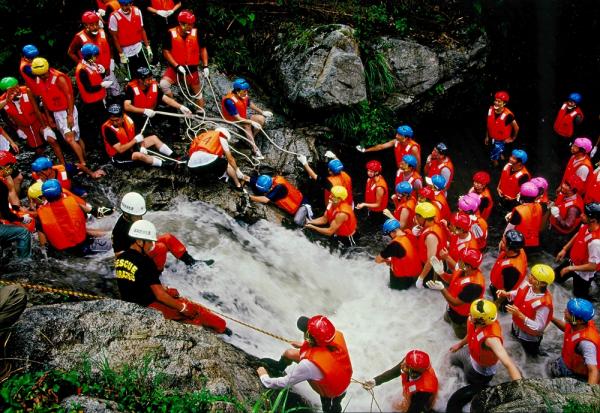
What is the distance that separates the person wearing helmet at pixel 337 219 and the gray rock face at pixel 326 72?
2.66 m

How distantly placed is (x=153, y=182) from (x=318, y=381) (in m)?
4.91

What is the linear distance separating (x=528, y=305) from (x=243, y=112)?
588 centimetres

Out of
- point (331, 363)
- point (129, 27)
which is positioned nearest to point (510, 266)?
point (331, 363)

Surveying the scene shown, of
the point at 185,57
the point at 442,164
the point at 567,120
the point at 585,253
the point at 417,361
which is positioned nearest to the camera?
the point at 417,361

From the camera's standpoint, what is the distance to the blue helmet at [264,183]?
8.88 metres

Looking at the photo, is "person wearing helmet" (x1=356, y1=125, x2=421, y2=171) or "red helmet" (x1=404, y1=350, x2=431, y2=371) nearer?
"red helmet" (x1=404, y1=350, x2=431, y2=371)

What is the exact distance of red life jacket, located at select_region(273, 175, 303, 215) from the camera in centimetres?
912

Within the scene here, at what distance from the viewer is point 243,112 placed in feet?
32.4

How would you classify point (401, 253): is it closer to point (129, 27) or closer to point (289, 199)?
point (289, 199)

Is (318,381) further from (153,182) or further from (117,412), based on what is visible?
(153,182)

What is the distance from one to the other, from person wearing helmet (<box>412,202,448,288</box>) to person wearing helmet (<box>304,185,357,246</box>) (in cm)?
135

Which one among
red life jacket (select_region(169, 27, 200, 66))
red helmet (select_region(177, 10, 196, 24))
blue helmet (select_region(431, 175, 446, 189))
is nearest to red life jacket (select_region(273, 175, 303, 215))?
blue helmet (select_region(431, 175, 446, 189))

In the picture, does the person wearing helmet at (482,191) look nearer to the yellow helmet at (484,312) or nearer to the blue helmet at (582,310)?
the blue helmet at (582,310)

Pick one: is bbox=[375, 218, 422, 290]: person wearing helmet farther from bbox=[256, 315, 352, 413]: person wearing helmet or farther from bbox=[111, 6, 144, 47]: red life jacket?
bbox=[111, 6, 144, 47]: red life jacket
